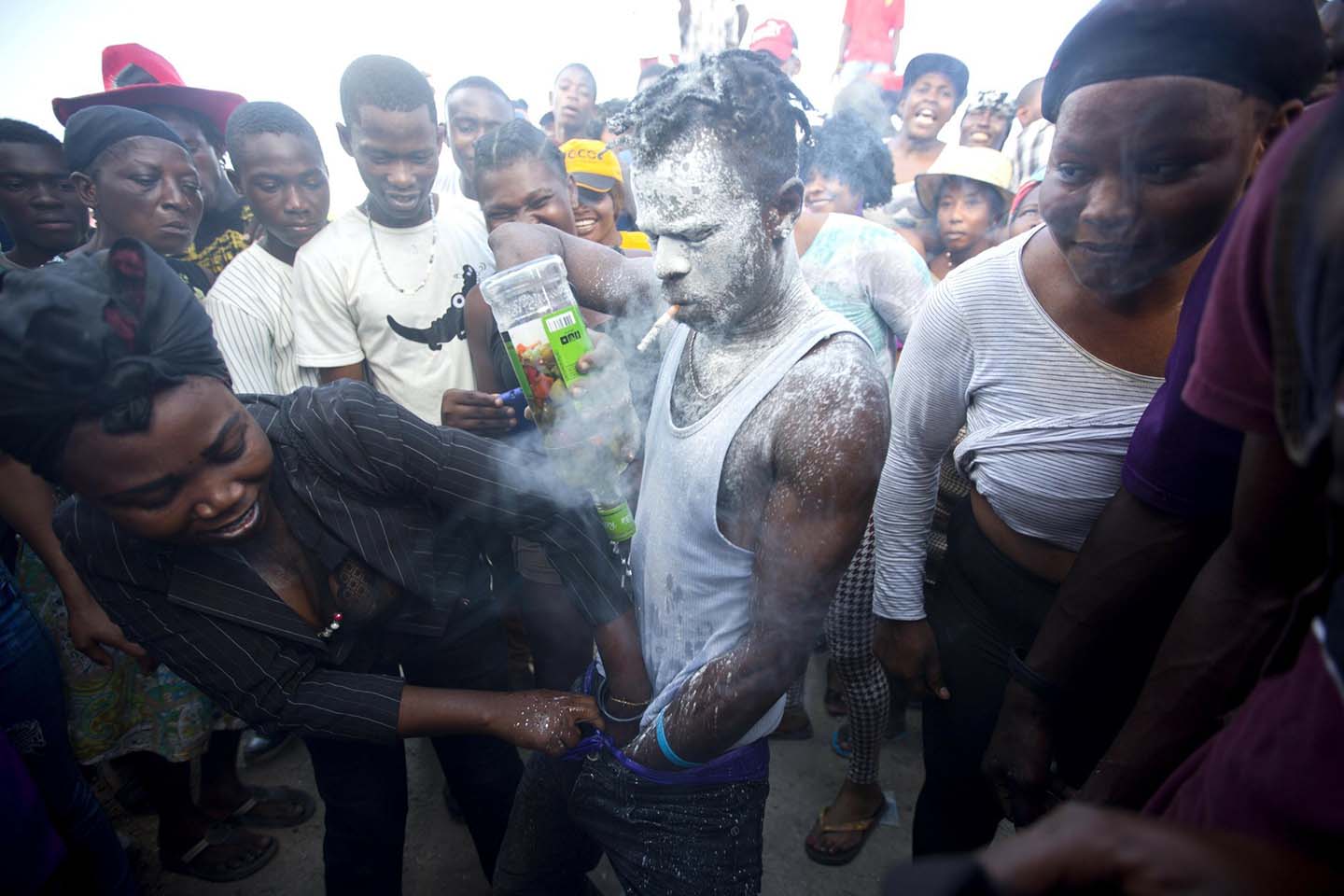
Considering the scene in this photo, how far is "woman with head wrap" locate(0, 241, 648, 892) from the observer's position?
4.46ft

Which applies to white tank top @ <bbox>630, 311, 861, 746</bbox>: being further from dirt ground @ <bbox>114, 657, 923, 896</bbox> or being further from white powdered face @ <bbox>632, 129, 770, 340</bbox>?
dirt ground @ <bbox>114, 657, 923, 896</bbox>

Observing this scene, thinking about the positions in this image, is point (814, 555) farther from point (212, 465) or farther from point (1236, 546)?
point (212, 465)

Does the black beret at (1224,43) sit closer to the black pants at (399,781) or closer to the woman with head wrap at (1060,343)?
the woman with head wrap at (1060,343)

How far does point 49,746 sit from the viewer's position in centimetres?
201

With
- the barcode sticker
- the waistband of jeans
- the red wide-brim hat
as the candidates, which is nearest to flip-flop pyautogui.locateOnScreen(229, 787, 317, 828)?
the waistband of jeans

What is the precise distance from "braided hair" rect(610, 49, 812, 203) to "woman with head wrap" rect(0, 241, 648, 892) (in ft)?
3.22

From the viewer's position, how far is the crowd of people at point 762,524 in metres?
0.73

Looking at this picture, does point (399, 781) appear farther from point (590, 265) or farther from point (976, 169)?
point (976, 169)

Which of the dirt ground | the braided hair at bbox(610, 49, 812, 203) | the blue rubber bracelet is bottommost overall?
the dirt ground

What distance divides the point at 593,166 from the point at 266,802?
3792 mm

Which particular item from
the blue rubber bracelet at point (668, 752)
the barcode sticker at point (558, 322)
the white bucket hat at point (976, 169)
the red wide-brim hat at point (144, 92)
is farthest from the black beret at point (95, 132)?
the white bucket hat at point (976, 169)

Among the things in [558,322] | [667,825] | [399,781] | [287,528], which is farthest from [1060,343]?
[399,781]

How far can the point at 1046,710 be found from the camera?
4.99 feet

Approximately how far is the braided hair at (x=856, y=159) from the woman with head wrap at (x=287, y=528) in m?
3.03
